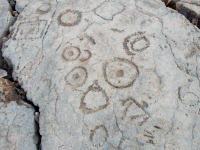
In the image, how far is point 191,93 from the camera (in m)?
1.68

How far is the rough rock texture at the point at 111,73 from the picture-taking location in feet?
5.30

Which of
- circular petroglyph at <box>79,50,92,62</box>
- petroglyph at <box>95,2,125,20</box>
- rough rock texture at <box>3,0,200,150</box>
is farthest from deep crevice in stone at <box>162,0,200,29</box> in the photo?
circular petroglyph at <box>79,50,92,62</box>

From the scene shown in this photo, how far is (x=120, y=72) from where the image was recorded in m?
1.77

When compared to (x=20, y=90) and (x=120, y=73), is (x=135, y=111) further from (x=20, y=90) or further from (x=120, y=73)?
(x=20, y=90)

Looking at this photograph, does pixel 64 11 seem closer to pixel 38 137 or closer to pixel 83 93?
pixel 83 93

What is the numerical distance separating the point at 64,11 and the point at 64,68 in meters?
0.48

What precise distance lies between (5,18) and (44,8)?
32cm

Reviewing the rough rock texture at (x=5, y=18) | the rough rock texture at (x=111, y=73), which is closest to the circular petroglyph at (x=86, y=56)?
the rough rock texture at (x=111, y=73)

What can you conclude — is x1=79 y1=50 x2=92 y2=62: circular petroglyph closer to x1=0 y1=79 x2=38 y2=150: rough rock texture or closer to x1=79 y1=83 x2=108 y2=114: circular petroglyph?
x1=79 y1=83 x2=108 y2=114: circular petroglyph

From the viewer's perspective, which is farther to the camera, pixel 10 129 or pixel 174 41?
pixel 174 41

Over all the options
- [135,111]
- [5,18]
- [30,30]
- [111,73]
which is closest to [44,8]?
[30,30]

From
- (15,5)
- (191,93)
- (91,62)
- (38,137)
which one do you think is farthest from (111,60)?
(15,5)

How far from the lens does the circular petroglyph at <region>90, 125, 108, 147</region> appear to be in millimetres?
1605

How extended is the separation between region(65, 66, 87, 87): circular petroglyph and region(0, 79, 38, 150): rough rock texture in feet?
0.94
